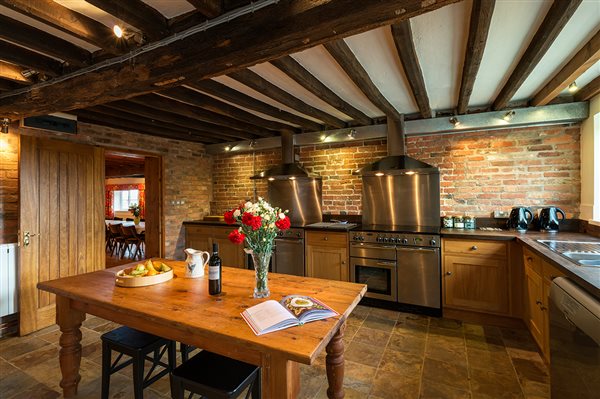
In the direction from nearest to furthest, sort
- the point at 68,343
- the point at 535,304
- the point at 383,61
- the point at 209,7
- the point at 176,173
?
the point at 209,7, the point at 68,343, the point at 383,61, the point at 535,304, the point at 176,173

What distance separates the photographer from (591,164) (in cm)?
292

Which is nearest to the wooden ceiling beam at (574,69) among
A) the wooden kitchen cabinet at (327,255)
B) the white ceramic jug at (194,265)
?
the wooden kitchen cabinet at (327,255)

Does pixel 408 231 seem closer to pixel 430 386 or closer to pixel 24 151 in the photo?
pixel 430 386

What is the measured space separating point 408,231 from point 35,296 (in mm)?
4263

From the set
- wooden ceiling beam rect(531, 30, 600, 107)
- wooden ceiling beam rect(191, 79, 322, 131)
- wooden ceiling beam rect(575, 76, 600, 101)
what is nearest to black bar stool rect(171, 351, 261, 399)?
wooden ceiling beam rect(191, 79, 322, 131)

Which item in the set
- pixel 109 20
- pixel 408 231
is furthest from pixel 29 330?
pixel 408 231

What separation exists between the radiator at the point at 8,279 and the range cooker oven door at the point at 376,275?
148 inches

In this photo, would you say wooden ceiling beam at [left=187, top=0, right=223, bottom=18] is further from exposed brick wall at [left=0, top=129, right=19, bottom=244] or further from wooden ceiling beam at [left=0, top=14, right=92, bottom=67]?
exposed brick wall at [left=0, top=129, right=19, bottom=244]

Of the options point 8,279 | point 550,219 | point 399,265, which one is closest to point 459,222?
point 550,219

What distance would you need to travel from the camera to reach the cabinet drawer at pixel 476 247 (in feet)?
9.56

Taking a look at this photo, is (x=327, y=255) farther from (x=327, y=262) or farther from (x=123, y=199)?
(x=123, y=199)

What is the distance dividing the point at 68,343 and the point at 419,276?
331cm

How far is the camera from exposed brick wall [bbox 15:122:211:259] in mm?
4082

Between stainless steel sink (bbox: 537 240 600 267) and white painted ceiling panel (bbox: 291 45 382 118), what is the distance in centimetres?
228
